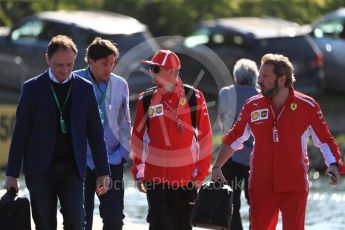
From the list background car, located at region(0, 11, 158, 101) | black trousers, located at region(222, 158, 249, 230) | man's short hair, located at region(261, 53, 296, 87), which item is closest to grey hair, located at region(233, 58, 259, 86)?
black trousers, located at region(222, 158, 249, 230)

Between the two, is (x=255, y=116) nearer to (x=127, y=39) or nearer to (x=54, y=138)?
(x=54, y=138)

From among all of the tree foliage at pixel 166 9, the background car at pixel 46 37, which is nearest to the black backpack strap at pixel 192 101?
the background car at pixel 46 37

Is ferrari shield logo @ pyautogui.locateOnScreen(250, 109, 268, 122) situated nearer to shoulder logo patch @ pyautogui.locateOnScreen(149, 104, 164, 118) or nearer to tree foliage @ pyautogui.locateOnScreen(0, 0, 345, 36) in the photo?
shoulder logo patch @ pyautogui.locateOnScreen(149, 104, 164, 118)

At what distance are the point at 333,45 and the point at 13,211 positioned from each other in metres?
16.1

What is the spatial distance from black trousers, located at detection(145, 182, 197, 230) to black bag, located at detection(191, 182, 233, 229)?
0.28 meters

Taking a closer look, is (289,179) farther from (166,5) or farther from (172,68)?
(166,5)

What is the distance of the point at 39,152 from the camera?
284 inches

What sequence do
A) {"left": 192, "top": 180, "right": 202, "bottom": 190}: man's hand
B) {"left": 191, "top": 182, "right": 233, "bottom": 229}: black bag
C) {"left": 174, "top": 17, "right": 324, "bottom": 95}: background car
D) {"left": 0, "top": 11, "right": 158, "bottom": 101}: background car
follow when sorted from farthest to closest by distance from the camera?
{"left": 174, "top": 17, "right": 324, "bottom": 95}: background car, {"left": 0, "top": 11, "right": 158, "bottom": 101}: background car, {"left": 192, "top": 180, "right": 202, "bottom": 190}: man's hand, {"left": 191, "top": 182, "right": 233, "bottom": 229}: black bag

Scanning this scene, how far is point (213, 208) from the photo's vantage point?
25.6 feet

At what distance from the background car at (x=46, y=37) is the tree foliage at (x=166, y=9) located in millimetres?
3464

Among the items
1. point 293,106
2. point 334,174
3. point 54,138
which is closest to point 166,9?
point 293,106

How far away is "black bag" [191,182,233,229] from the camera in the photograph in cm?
777

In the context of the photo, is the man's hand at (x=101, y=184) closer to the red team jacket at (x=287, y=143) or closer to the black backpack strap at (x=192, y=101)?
the black backpack strap at (x=192, y=101)

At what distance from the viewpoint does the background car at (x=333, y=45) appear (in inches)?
886
